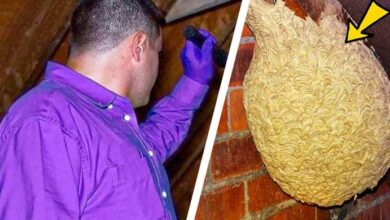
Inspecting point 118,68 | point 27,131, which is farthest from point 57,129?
point 118,68

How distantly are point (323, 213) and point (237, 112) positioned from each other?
11.0 inches

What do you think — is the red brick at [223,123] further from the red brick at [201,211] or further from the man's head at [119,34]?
the man's head at [119,34]

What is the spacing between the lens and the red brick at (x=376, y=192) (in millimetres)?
1060

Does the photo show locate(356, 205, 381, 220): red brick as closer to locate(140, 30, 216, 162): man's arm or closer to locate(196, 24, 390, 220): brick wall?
locate(196, 24, 390, 220): brick wall

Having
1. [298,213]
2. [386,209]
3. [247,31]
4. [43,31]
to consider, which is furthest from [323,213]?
[43,31]

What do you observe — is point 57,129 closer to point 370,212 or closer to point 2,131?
point 2,131

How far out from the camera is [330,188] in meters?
0.91

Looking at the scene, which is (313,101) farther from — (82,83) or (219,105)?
(82,83)

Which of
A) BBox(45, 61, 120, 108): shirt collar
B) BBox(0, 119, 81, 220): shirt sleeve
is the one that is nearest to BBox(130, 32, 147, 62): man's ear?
BBox(45, 61, 120, 108): shirt collar

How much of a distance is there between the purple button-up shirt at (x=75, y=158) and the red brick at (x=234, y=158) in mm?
204

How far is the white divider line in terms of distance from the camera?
755 mm

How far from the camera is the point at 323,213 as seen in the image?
1.04 metres

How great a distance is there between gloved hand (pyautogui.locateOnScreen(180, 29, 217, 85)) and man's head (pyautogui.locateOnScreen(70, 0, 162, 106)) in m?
0.09

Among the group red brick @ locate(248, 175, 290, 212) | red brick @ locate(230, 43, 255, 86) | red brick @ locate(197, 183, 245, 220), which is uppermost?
red brick @ locate(230, 43, 255, 86)
